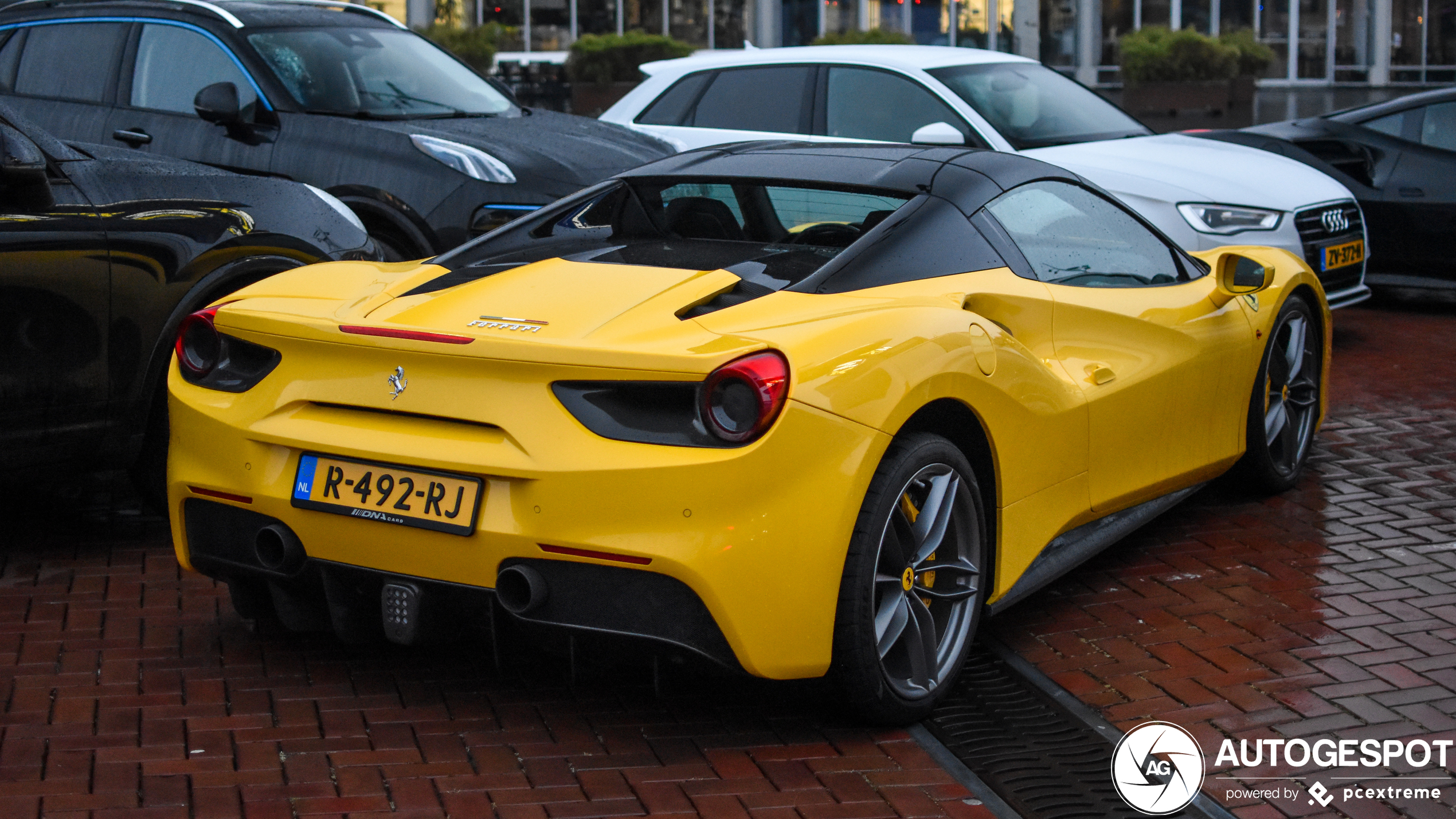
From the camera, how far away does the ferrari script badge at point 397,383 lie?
133 inches

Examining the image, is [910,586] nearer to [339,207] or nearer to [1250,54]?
[339,207]

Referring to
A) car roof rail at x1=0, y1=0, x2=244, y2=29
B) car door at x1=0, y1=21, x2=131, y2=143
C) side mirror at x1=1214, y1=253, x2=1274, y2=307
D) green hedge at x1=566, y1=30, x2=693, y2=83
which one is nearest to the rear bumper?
side mirror at x1=1214, y1=253, x2=1274, y2=307

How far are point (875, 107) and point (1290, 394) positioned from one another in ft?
12.6

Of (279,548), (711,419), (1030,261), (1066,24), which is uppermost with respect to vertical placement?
(1066,24)

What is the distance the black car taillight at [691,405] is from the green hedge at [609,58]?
2328 centimetres

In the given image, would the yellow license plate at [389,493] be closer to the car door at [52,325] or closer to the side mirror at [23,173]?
the car door at [52,325]

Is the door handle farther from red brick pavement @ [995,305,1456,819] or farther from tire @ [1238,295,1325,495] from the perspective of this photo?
tire @ [1238,295,1325,495]

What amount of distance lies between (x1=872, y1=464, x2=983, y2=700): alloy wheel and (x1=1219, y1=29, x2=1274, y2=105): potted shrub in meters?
22.1

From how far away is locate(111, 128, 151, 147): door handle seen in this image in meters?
6.83

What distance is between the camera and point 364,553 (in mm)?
3430

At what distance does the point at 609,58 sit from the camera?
85.8 feet

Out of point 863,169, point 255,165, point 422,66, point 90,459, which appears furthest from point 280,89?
point 863,169

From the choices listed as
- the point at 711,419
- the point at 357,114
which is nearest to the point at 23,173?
the point at 711,419

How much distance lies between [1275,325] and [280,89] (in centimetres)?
473
